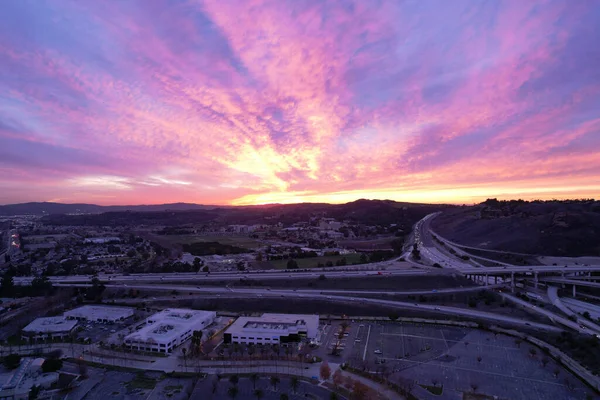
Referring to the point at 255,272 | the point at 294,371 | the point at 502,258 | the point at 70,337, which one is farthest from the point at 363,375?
the point at 502,258

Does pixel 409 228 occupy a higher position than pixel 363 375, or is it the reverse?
pixel 409 228

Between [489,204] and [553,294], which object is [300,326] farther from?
[489,204]

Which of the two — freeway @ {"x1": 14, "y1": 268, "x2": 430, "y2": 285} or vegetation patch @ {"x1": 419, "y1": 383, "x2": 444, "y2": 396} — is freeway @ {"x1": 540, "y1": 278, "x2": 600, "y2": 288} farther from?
vegetation patch @ {"x1": 419, "y1": 383, "x2": 444, "y2": 396}

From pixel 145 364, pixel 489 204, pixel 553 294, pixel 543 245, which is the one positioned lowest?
pixel 145 364

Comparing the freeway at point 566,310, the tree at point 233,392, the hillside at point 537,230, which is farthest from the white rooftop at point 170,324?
the hillside at point 537,230

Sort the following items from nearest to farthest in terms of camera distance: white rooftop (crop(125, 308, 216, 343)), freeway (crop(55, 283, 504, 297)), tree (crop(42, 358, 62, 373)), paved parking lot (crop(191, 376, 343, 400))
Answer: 1. paved parking lot (crop(191, 376, 343, 400))
2. tree (crop(42, 358, 62, 373))
3. white rooftop (crop(125, 308, 216, 343))
4. freeway (crop(55, 283, 504, 297))

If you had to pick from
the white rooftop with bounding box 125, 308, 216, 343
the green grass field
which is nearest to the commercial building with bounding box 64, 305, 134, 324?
the white rooftop with bounding box 125, 308, 216, 343
